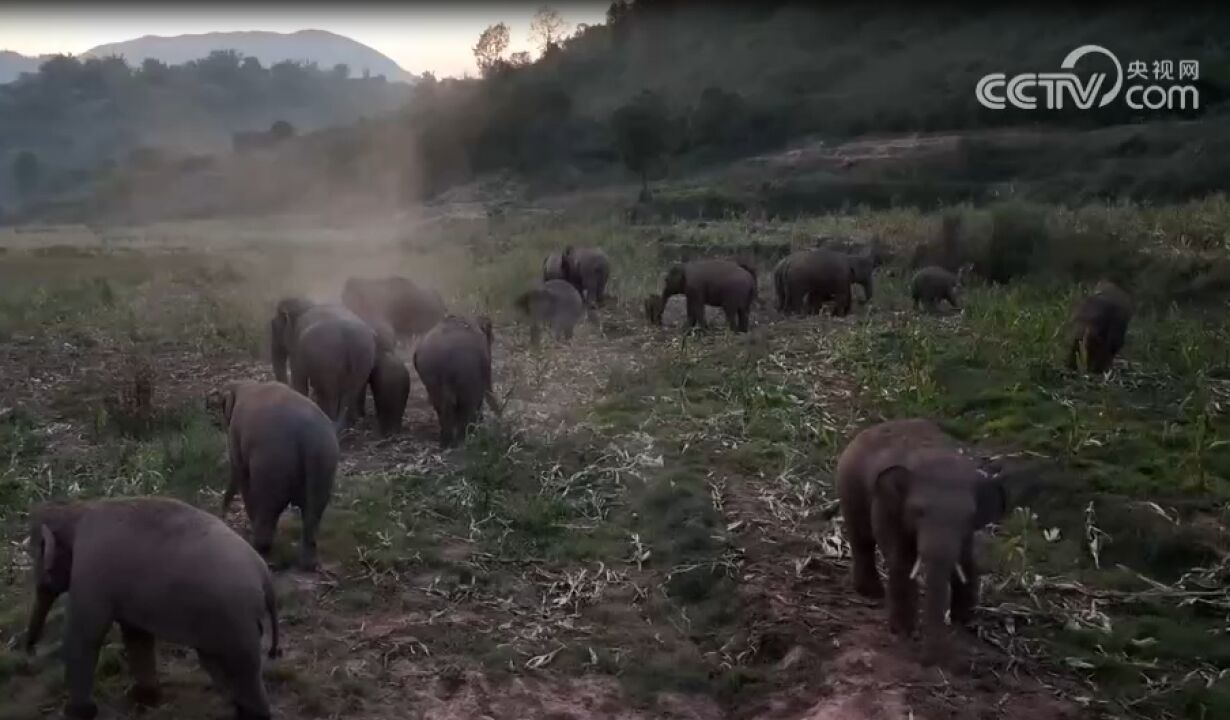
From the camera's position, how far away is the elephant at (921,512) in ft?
17.4

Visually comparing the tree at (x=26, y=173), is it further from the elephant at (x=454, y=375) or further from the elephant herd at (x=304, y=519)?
the elephant at (x=454, y=375)

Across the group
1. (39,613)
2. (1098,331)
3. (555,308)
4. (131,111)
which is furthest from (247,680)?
(131,111)

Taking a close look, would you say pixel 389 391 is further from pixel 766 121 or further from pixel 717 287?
pixel 766 121

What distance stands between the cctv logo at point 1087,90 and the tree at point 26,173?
189ft

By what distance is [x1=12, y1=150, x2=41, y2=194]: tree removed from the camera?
7088 centimetres

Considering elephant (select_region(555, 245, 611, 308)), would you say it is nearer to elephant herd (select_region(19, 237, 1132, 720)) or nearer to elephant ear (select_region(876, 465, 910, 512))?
elephant herd (select_region(19, 237, 1132, 720))

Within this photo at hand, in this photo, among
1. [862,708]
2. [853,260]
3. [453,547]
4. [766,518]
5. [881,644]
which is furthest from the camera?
[853,260]

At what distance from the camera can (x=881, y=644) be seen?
19.1 ft

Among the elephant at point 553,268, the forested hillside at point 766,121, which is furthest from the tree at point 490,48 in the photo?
the elephant at point 553,268

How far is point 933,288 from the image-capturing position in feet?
52.3

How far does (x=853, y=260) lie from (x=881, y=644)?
11.7 meters

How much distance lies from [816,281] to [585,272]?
3409 millimetres

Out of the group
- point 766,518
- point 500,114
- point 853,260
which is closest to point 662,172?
point 500,114

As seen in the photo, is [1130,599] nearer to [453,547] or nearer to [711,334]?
[453,547]
